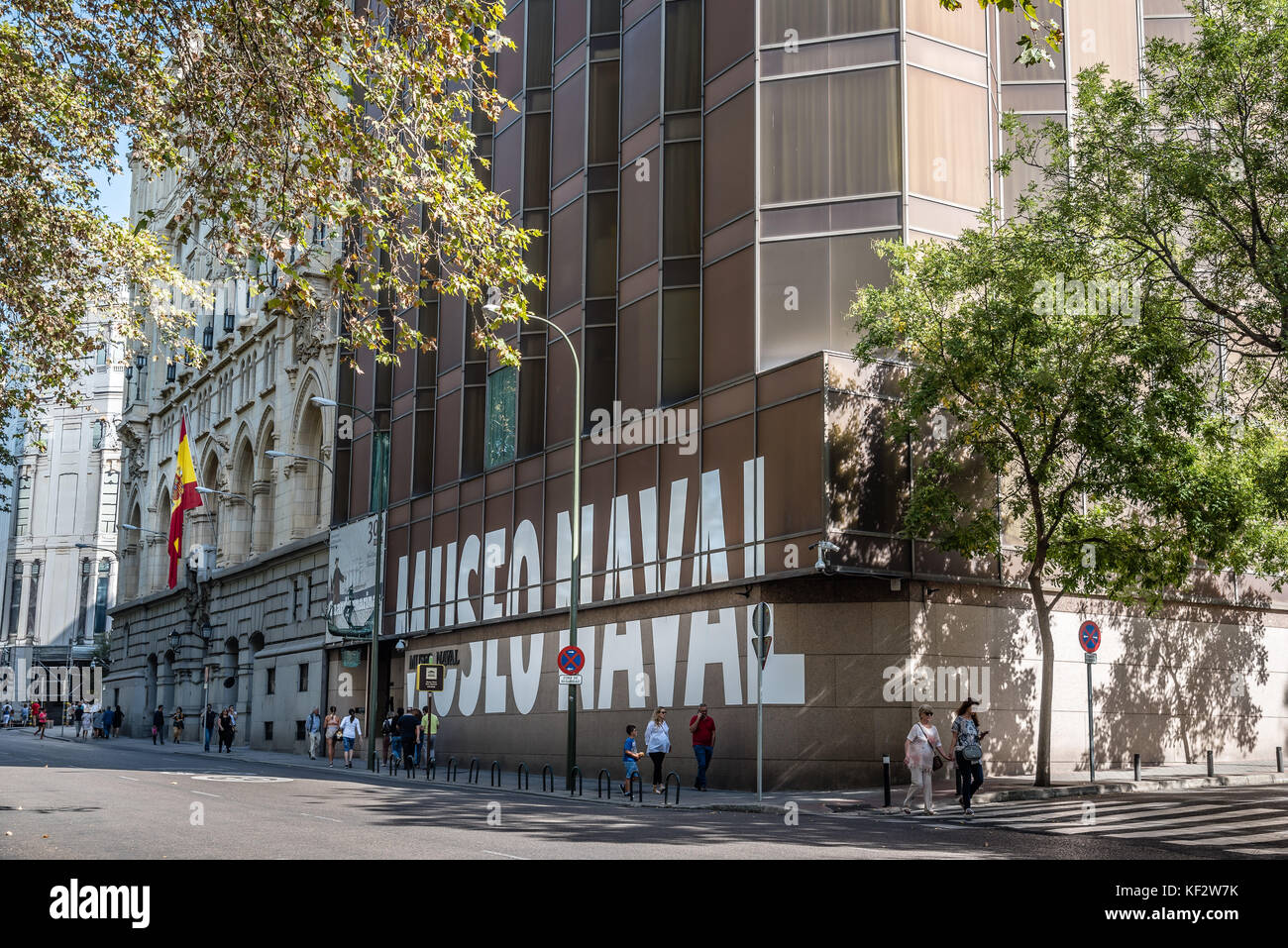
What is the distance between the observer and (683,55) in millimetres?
30578

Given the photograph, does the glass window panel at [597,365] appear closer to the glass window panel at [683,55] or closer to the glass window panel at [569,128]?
the glass window panel at [569,128]

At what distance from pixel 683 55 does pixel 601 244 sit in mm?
5156

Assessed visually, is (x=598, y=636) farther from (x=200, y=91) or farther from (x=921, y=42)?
(x=200, y=91)

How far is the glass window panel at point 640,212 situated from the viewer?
30.7 m

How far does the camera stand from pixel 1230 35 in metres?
19.8

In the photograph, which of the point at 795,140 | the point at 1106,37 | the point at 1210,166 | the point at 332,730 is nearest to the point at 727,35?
the point at 795,140

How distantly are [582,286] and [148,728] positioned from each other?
166 feet

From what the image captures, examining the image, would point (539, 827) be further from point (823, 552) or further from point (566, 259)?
point (566, 259)

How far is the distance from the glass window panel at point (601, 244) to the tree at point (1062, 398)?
31.4ft

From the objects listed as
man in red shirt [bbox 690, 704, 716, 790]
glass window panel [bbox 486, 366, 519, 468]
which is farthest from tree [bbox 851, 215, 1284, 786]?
glass window panel [bbox 486, 366, 519, 468]

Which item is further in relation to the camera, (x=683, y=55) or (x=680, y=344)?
(x=683, y=55)

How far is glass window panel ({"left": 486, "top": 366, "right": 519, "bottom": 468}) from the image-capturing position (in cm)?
3606

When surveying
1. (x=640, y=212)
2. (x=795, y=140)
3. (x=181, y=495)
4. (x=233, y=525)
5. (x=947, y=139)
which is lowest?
(x=233, y=525)

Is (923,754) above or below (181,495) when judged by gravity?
below
